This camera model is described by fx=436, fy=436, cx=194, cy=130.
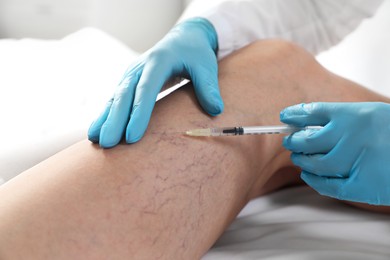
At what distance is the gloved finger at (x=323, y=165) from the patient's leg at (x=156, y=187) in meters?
0.11

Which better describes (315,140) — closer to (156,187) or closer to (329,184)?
(329,184)

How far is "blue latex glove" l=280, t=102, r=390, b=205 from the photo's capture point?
2.55 feet

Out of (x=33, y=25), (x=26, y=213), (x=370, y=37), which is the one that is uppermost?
(x=26, y=213)

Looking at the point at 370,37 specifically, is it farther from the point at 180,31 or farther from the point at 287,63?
the point at 180,31

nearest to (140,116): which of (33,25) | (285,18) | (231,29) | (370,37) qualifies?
(231,29)

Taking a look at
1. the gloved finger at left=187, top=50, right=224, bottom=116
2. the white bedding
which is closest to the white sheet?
the white bedding

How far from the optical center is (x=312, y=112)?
0.81 metres

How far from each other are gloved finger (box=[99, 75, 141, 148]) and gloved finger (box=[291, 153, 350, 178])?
336 millimetres

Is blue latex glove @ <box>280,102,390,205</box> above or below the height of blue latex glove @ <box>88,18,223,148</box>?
below

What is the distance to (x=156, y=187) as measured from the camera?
0.68 meters

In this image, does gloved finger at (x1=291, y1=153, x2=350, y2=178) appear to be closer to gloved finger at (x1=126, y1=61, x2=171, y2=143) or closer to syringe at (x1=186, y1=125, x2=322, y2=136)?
syringe at (x1=186, y1=125, x2=322, y2=136)

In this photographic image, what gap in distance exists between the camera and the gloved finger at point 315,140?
2.59 ft

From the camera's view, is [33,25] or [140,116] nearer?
[140,116]

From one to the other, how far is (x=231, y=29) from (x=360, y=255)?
0.66 meters
